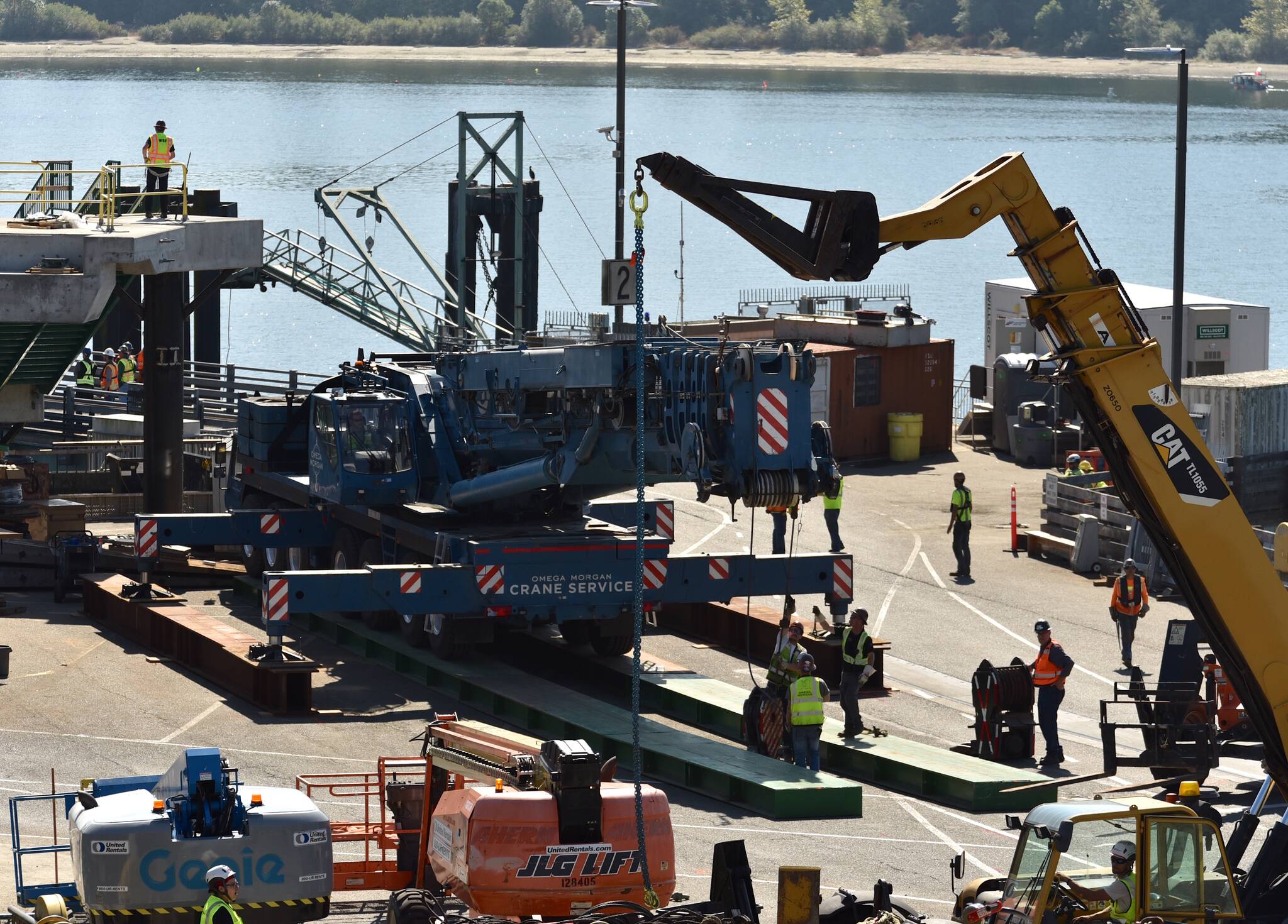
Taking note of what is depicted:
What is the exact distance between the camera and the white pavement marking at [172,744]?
68.7 ft

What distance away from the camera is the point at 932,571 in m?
31.9

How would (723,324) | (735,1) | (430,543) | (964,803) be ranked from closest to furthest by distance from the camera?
(964,803) < (430,543) < (723,324) < (735,1)

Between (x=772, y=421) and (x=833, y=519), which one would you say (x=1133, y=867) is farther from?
(x=833, y=519)

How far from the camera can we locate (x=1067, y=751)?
22266 millimetres

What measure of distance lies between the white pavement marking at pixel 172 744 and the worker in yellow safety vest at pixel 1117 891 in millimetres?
9296

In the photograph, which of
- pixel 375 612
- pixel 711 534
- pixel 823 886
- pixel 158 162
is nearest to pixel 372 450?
pixel 375 612

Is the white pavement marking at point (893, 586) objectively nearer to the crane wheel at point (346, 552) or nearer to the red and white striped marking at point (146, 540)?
the crane wheel at point (346, 552)

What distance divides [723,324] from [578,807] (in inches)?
1088

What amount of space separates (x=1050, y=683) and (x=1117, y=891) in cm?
896

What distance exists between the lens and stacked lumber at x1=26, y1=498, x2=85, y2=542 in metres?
30.1

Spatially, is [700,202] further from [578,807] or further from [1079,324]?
[578,807]

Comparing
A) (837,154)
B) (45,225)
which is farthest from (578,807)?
(837,154)

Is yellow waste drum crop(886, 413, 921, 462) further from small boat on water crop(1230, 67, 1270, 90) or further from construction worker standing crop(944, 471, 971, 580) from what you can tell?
small boat on water crop(1230, 67, 1270, 90)

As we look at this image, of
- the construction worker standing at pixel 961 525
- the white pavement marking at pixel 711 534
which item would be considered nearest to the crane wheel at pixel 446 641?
the white pavement marking at pixel 711 534
